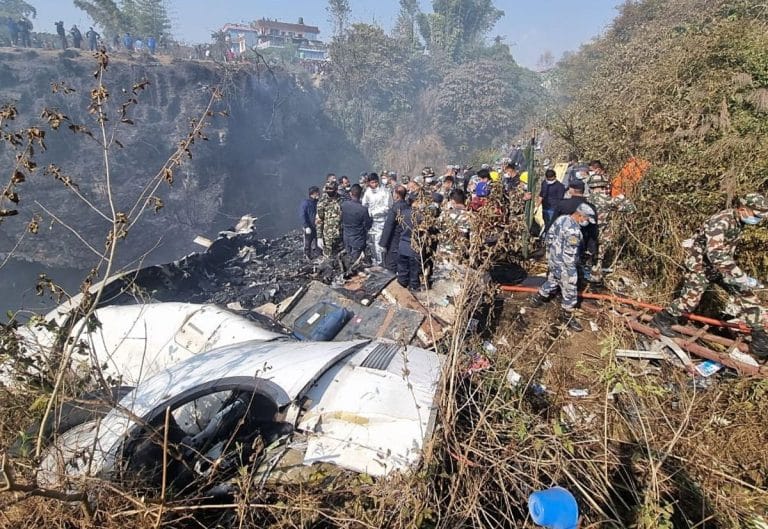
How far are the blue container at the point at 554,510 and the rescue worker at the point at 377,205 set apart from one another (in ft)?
18.4

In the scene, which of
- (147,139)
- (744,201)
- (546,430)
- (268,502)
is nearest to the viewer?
(268,502)

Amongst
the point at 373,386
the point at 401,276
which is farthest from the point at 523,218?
the point at 373,386

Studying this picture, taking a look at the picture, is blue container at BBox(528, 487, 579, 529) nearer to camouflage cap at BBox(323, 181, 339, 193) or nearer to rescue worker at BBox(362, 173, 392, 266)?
rescue worker at BBox(362, 173, 392, 266)

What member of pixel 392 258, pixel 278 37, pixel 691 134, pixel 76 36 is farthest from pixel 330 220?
pixel 278 37

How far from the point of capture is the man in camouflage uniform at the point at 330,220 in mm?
6871

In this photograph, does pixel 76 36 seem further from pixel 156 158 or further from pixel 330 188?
pixel 330 188

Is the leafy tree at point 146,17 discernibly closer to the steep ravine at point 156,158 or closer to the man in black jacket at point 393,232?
the steep ravine at point 156,158

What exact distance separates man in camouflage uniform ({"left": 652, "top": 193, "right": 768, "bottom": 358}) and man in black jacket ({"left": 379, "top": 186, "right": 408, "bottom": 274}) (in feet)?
10.6

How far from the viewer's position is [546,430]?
2.62 metres

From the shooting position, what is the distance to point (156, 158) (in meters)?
18.5

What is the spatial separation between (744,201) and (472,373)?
9.91 feet

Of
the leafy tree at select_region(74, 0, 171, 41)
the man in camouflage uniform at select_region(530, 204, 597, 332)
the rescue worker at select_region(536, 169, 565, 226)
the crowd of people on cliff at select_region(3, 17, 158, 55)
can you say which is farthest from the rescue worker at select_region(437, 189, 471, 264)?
the leafy tree at select_region(74, 0, 171, 41)

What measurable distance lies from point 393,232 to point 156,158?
1687 cm

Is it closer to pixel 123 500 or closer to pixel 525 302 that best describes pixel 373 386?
pixel 123 500
